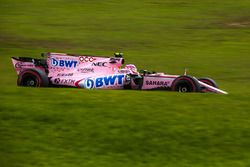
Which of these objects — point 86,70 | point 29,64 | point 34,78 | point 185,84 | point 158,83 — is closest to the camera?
point 185,84

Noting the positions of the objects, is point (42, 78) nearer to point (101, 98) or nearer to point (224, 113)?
point (101, 98)

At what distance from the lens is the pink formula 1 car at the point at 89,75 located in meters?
15.1

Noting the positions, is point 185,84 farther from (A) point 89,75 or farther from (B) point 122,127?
(B) point 122,127

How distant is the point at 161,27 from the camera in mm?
32625

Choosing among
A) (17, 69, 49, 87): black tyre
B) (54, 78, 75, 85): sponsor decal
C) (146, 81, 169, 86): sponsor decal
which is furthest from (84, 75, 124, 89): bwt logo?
(17, 69, 49, 87): black tyre

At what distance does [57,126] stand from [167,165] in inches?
78.5

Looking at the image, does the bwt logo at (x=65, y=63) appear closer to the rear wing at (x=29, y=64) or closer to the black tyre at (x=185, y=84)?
the rear wing at (x=29, y=64)

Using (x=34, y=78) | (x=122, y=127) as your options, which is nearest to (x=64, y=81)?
(x=34, y=78)

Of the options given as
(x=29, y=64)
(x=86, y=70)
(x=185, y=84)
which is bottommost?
(x=185, y=84)

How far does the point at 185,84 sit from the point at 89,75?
240 centimetres

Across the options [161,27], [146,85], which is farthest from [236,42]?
[146,85]

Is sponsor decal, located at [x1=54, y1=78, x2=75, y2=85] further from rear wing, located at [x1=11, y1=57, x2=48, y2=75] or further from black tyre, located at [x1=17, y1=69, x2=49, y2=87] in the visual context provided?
rear wing, located at [x1=11, y1=57, x2=48, y2=75]

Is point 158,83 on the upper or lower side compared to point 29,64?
lower

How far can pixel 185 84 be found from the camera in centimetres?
1442
